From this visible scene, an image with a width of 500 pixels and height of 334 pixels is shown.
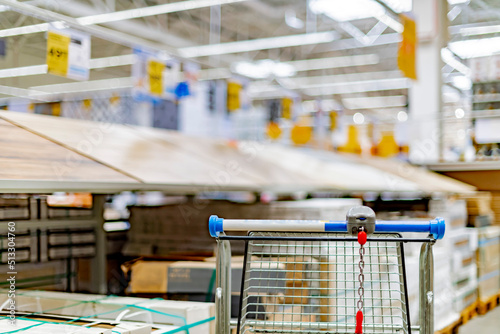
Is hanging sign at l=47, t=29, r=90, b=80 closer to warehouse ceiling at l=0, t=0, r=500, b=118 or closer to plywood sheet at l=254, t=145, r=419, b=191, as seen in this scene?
warehouse ceiling at l=0, t=0, r=500, b=118

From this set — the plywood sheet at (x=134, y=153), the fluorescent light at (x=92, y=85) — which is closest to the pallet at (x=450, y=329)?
the plywood sheet at (x=134, y=153)

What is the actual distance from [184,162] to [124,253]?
2.31 feet

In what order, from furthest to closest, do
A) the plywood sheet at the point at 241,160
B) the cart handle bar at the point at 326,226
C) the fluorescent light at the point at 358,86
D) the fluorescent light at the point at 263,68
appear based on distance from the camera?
the fluorescent light at the point at 358,86, the fluorescent light at the point at 263,68, the plywood sheet at the point at 241,160, the cart handle bar at the point at 326,226

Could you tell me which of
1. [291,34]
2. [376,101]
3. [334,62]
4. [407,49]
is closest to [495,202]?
[407,49]

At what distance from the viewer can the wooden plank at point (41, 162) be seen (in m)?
1.94

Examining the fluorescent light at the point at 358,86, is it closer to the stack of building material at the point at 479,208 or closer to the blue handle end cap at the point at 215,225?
the stack of building material at the point at 479,208

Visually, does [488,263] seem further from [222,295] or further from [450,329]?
[222,295]

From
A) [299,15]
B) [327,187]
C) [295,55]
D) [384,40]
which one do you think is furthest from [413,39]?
[295,55]

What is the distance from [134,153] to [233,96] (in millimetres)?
1888

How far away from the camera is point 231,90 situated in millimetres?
4668

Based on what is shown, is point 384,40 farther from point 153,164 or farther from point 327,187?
point 153,164

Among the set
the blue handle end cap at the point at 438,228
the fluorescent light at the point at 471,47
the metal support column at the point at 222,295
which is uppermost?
the fluorescent light at the point at 471,47

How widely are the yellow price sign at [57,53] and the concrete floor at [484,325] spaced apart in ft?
13.7

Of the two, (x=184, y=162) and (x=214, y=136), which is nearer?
(x=184, y=162)
